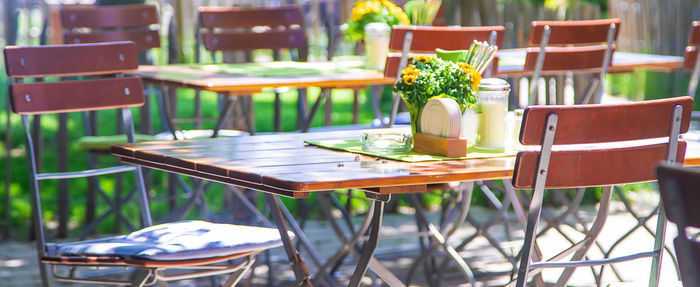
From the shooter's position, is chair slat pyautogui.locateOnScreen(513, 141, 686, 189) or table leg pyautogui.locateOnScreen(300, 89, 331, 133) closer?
chair slat pyautogui.locateOnScreen(513, 141, 686, 189)

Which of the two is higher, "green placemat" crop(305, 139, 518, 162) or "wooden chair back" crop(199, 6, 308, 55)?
"wooden chair back" crop(199, 6, 308, 55)

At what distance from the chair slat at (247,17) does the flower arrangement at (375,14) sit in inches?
30.1

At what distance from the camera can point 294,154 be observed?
3.03 m

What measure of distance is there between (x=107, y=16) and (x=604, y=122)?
3651 millimetres

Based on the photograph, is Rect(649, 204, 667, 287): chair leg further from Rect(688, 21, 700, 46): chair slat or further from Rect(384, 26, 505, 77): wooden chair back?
Rect(688, 21, 700, 46): chair slat

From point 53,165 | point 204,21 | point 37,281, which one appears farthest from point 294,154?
point 53,165

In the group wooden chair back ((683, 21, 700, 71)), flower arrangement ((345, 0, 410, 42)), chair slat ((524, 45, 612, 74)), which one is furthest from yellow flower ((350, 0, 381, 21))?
wooden chair back ((683, 21, 700, 71))

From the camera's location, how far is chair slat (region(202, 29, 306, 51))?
587 cm

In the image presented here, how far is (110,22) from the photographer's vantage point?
559cm

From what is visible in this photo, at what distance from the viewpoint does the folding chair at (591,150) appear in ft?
8.21

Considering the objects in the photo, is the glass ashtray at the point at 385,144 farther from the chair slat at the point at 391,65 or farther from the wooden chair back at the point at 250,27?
the wooden chair back at the point at 250,27

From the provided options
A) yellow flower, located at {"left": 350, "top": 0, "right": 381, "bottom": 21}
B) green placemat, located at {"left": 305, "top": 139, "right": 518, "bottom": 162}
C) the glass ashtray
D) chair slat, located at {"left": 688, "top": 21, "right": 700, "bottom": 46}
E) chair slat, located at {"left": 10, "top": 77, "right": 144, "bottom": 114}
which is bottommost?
green placemat, located at {"left": 305, "top": 139, "right": 518, "bottom": 162}

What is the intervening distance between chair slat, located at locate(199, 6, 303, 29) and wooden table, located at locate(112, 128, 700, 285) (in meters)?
2.60

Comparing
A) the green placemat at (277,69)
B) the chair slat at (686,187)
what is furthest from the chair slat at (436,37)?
the chair slat at (686,187)
